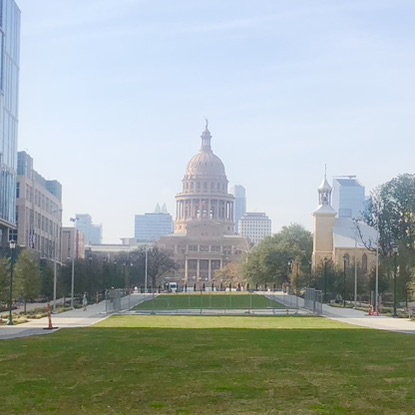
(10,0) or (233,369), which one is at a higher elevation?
(10,0)

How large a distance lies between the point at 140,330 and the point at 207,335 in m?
4.44

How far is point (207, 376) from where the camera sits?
17.7m

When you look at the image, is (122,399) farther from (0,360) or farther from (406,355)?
(406,355)

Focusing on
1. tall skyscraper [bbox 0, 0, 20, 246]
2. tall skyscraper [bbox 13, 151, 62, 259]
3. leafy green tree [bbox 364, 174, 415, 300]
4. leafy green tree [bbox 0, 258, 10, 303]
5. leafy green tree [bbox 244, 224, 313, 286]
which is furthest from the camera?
leafy green tree [bbox 244, 224, 313, 286]

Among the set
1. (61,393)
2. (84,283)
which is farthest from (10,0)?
(61,393)

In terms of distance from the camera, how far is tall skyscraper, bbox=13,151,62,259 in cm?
9500

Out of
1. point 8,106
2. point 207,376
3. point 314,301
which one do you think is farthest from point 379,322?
point 8,106

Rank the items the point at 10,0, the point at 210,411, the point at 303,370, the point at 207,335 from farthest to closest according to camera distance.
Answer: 1. the point at 10,0
2. the point at 207,335
3. the point at 303,370
4. the point at 210,411

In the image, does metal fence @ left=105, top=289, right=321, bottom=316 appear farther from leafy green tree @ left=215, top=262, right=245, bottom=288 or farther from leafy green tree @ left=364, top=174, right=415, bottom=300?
leafy green tree @ left=215, top=262, right=245, bottom=288

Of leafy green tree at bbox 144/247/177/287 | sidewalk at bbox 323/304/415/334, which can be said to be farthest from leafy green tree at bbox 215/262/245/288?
sidewalk at bbox 323/304/415/334

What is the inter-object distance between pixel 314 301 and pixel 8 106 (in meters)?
34.8

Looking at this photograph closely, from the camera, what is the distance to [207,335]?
31438 mm

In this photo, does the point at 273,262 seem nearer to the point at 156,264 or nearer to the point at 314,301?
the point at 156,264

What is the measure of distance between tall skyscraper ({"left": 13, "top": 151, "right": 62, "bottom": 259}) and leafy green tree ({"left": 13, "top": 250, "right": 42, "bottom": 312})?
27.2 meters
